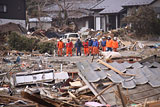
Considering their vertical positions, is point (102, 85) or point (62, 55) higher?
point (102, 85)

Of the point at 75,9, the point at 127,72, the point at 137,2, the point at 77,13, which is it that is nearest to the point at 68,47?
the point at 127,72

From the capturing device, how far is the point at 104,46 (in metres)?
21.2

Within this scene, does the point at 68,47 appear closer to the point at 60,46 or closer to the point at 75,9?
the point at 60,46

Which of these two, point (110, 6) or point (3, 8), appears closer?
point (3, 8)

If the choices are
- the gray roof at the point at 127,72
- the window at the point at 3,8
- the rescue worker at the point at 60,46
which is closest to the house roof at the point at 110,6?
the window at the point at 3,8

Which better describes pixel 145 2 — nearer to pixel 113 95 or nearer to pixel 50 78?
pixel 50 78

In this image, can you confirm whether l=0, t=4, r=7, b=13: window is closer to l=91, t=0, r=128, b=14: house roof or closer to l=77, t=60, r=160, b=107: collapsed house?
l=91, t=0, r=128, b=14: house roof

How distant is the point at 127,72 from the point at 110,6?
3273 centimetres

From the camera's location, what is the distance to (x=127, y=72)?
32.8 feet

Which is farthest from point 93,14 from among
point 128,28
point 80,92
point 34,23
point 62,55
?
point 80,92

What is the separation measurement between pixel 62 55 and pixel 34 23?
2471 cm

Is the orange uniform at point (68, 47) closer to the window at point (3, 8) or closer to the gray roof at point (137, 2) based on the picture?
the gray roof at point (137, 2)

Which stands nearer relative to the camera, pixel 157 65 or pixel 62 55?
pixel 157 65

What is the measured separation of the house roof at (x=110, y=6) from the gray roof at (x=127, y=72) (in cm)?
2960
